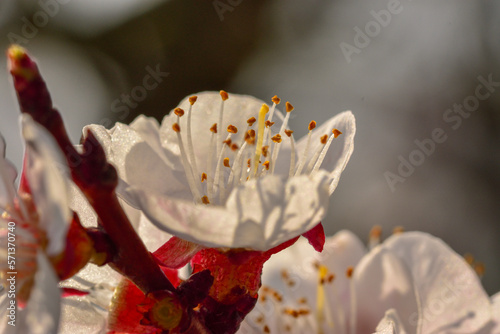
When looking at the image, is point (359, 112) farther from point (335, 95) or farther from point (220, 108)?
point (220, 108)

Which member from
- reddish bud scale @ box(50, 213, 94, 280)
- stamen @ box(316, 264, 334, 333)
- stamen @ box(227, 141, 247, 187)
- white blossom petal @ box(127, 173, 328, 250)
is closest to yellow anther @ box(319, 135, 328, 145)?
stamen @ box(227, 141, 247, 187)

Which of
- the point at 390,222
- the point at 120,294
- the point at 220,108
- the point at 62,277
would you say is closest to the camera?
the point at 62,277

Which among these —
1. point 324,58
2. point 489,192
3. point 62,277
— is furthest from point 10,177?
point 324,58

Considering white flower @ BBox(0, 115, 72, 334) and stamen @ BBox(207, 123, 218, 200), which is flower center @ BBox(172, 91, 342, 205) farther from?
white flower @ BBox(0, 115, 72, 334)

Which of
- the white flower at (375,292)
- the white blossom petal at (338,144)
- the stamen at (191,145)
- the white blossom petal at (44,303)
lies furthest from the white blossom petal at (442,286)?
the white blossom petal at (44,303)

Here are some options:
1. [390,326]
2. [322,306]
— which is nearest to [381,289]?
[322,306]

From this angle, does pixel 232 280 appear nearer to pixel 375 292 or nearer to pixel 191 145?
pixel 191 145
